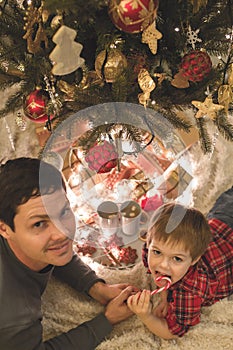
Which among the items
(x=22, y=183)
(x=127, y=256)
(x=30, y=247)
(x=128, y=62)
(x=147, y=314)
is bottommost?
(x=127, y=256)

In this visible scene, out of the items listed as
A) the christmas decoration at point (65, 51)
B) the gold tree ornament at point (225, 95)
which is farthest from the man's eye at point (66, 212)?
the gold tree ornament at point (225, 95)

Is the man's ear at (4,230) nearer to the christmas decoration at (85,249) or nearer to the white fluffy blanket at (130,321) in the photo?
the white fluffy blanket at (130,321)

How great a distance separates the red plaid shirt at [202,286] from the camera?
1.17 m

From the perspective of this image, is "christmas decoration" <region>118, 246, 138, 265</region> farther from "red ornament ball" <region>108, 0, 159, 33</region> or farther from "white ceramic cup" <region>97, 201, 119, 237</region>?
"red ornament ball" <region>108, 0, 159, 33</region>

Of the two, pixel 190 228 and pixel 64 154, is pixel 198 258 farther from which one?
pixel 64 154

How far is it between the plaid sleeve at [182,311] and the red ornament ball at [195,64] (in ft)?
1.80

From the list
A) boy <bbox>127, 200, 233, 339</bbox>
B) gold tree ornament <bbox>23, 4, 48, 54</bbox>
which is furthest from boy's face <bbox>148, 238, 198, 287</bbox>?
gold tree ornament <bbox>23, 4, 48, 54</bbox>

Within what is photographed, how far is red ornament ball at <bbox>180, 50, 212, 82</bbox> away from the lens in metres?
1.07

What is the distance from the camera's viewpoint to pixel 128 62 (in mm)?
1092

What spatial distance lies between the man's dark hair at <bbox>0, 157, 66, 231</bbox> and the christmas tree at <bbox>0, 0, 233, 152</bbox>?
0.44 ft

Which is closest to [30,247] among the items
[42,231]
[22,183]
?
[42,231]

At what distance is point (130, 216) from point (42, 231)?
459 millimetres

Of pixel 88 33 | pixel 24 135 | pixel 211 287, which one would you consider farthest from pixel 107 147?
pixel 24 135

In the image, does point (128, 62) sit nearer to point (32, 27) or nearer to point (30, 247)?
point (32, 27)
